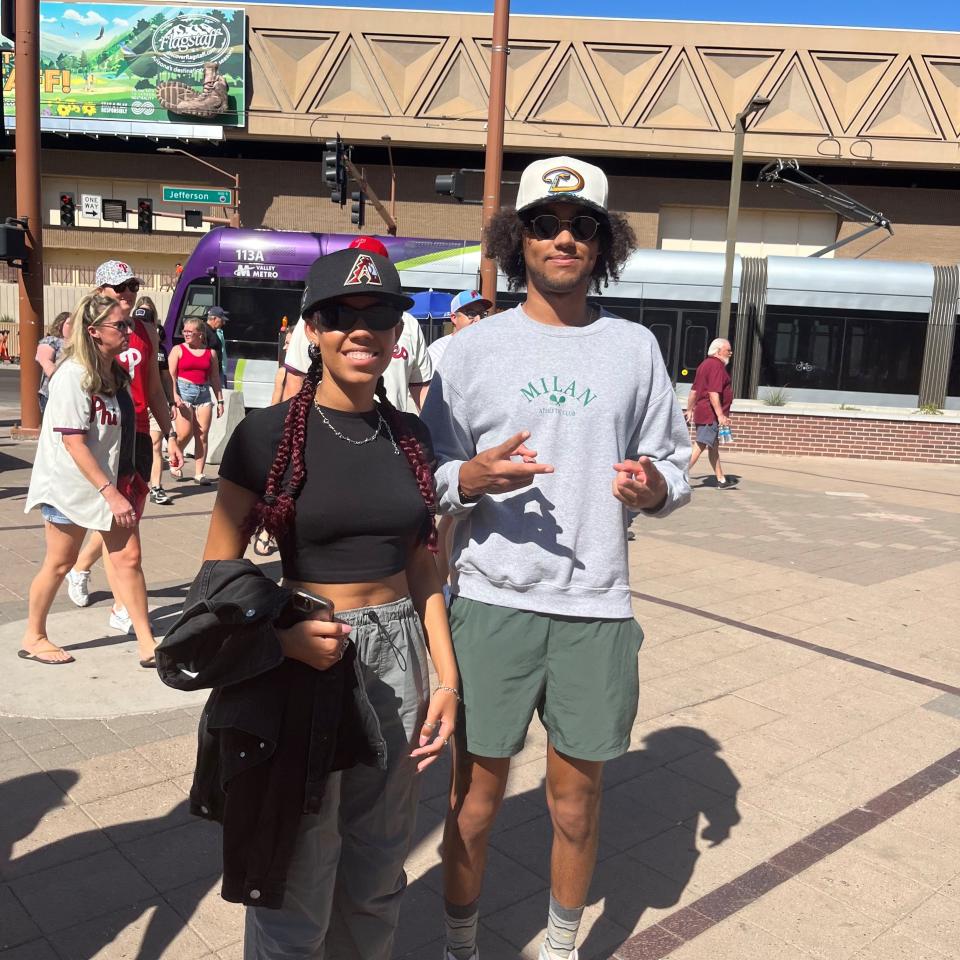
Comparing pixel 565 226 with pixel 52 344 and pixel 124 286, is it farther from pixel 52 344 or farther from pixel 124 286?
pixel 52 344

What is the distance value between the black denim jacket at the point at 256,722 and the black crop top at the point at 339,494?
6.7 inches

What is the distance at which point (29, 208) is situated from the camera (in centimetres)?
1248

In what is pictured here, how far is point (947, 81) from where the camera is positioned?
31938 mm

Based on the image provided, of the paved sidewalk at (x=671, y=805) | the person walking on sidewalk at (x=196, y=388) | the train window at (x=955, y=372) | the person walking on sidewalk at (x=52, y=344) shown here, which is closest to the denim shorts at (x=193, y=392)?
the person walking on sidewalk at (x=196, y=388)

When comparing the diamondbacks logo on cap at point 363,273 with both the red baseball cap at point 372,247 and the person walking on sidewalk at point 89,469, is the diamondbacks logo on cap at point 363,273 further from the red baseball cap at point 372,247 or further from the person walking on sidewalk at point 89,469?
the person walking on sidewalk at point 89,469

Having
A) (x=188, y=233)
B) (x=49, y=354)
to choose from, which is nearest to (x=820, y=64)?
(x=188, y=233)

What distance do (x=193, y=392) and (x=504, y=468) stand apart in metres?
8.75

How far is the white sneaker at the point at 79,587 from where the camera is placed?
5.56 m

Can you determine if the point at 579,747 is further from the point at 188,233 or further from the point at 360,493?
the point at 188,233

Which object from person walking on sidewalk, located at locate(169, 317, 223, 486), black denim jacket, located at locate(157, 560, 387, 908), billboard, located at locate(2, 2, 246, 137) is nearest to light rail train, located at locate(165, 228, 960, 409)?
person walking on sidewalk, located at locate(169, 317, 223, 486)

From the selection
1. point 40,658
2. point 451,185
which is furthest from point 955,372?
point 40,658

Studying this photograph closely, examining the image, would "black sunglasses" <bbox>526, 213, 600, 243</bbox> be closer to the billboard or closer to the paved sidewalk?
the paved sidewalk

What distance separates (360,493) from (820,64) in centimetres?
3522

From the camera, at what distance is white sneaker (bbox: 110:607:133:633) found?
5.12 metres
